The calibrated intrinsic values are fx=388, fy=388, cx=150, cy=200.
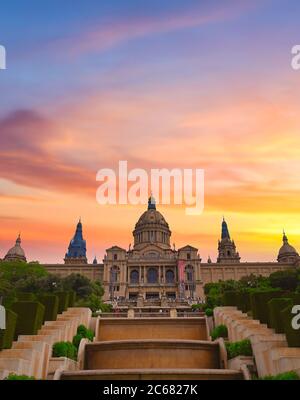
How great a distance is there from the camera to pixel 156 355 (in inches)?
664

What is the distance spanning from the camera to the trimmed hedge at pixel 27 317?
16.6 meters

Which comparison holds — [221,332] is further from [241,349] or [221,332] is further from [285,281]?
[285,281]

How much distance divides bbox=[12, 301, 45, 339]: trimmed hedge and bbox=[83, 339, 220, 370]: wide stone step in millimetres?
3110

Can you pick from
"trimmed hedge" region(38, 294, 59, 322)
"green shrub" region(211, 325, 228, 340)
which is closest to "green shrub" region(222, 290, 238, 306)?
"green shrub" region(211, 325, 228, 340)

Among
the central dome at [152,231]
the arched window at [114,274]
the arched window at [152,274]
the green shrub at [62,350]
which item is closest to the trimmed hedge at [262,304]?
the green shrub at [62,350]

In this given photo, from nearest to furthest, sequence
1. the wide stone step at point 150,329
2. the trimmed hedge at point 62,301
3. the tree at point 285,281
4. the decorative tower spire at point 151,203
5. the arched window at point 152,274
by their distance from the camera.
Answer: the wide stone step at point 150,329, the trimmed hedge at point 62,301, the tree at point 285,281, the arched window at point 152,274, the decorative tower spire at point 151,203

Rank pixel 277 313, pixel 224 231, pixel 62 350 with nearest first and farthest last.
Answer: pixel 62 350 → pixel 277 313 → pixel 224 231

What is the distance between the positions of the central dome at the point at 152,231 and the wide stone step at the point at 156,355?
93.8 metres

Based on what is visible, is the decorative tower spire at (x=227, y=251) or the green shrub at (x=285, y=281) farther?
the decorative tower spire at (x=227, y=251)

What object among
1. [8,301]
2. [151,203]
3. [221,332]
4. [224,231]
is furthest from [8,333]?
[224,231]

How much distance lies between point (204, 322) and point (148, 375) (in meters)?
→ 12.8

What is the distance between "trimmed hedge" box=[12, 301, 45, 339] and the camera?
16.6m

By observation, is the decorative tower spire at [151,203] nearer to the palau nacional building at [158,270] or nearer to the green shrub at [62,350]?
the palau nacional building at [158,270]

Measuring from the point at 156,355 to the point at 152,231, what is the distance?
99.4 metres
